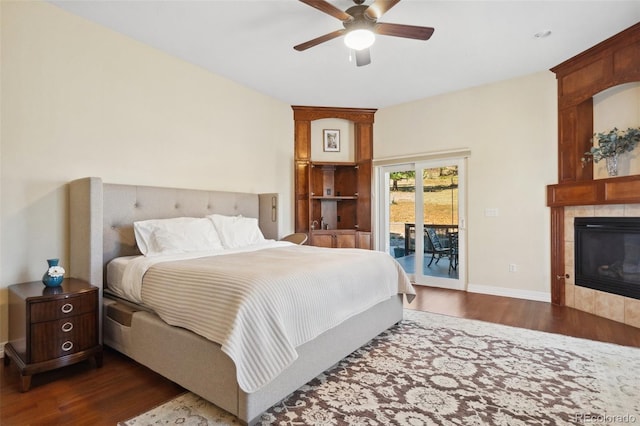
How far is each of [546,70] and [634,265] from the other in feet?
8.01

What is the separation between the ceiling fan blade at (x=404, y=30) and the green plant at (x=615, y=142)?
2.35m

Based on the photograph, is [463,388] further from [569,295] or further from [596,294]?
[569,295]

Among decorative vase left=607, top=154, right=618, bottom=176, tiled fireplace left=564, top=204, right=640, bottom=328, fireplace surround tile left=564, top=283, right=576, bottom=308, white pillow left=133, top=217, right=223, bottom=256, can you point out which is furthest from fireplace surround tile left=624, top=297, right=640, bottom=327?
white pillow left=133, top=217, right=223, bottom=256

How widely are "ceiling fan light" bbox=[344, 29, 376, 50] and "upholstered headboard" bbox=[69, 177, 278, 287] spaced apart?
2168mm

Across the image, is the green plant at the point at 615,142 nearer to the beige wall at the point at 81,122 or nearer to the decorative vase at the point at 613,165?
the decorative vase at the point at 613,165

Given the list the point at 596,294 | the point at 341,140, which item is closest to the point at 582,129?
the point at 596,294

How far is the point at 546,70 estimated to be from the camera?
3924 millimetres

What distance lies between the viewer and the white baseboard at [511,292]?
13.1 ft

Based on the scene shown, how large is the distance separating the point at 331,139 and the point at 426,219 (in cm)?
206

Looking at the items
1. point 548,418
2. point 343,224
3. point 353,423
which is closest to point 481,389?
point 548,418

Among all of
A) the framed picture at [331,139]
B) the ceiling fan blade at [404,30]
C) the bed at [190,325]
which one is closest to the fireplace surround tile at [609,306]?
the bed at [190,325]

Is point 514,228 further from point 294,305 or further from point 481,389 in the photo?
point 294,305

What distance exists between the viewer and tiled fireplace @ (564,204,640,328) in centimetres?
311

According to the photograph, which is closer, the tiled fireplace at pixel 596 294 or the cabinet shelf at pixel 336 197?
the tiled fireplace at pixel 596 294
